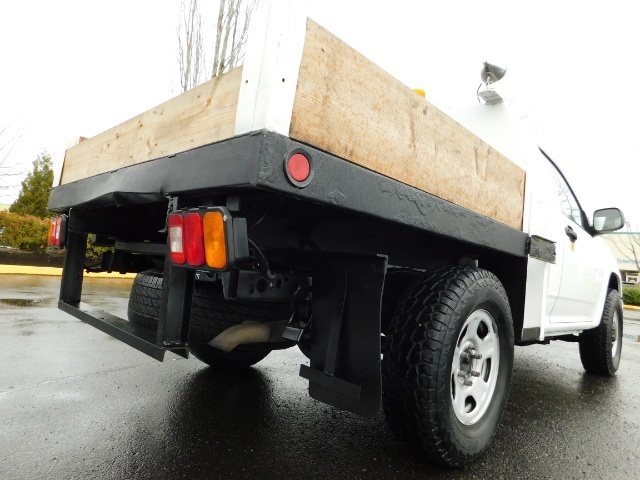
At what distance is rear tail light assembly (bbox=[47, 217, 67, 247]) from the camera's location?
99.2 inches

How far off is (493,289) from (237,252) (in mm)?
1408

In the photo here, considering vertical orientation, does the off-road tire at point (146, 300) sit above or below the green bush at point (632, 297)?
below

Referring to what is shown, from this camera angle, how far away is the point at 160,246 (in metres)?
2.15

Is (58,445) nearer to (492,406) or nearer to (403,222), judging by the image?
(403,222)

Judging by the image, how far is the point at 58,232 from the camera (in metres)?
2.55

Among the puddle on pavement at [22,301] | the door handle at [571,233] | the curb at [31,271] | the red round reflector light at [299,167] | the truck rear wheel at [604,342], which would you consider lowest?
the puddle on pavement at [22,301]

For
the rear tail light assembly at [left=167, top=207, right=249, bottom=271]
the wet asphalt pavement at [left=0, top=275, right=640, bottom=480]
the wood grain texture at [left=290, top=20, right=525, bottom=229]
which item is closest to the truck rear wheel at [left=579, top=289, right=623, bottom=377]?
the wet asphalt pavement at [left=0, top=275, right=640, bottom=480]

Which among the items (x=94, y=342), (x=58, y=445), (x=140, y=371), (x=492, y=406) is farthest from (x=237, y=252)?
(x=94, y=342)

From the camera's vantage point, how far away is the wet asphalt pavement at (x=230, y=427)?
190 cm

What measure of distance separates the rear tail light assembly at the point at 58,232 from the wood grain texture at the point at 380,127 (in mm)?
1899

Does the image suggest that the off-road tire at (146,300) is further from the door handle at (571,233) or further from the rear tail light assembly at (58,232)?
the door handle at (571,233)

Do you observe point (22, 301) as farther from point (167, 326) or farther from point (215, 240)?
point (215, 240)

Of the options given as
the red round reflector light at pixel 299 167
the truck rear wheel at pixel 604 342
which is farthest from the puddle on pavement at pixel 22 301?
the truck rear wheel at pixel 604 342

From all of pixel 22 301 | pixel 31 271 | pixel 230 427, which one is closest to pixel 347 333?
pixel 230 427
